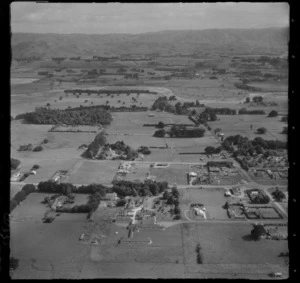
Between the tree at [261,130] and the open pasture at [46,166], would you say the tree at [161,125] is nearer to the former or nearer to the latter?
the tree at [261,130]

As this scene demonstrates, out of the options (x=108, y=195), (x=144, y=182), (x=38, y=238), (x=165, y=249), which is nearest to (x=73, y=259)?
(x=38, y=238)

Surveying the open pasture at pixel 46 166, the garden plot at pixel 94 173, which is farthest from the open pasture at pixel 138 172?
the open pasture at pixel 46 166

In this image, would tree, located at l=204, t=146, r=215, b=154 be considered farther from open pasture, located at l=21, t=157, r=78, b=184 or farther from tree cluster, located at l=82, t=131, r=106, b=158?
open pasture, located at l=21, t=157, r=78, b=184

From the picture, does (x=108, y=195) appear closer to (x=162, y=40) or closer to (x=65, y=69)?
(x=65, y=69)

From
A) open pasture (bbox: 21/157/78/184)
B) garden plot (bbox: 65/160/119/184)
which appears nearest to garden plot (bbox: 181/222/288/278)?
garden plot (bbox: 65/160/119/184)

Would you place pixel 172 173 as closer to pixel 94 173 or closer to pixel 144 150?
pixel 144 150

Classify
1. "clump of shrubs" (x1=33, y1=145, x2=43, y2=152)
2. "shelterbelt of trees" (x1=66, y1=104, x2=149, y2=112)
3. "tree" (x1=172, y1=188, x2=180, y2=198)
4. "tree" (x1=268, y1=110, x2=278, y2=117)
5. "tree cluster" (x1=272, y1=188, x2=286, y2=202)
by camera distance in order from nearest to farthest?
"tree cluster" (x1=272, y1=188, x2=286, y2=202) → "tree" (x1=172, y1=188, x2=180, y2=198) → "clump of shrubs" (x1=33, y1=145, x2=43, y2=152) → "tree" (x1=268, y1=110, x2=278, y2=117) → "shelterbelt of trees" (x1=66, y1=104, x2=149, y2=112)
